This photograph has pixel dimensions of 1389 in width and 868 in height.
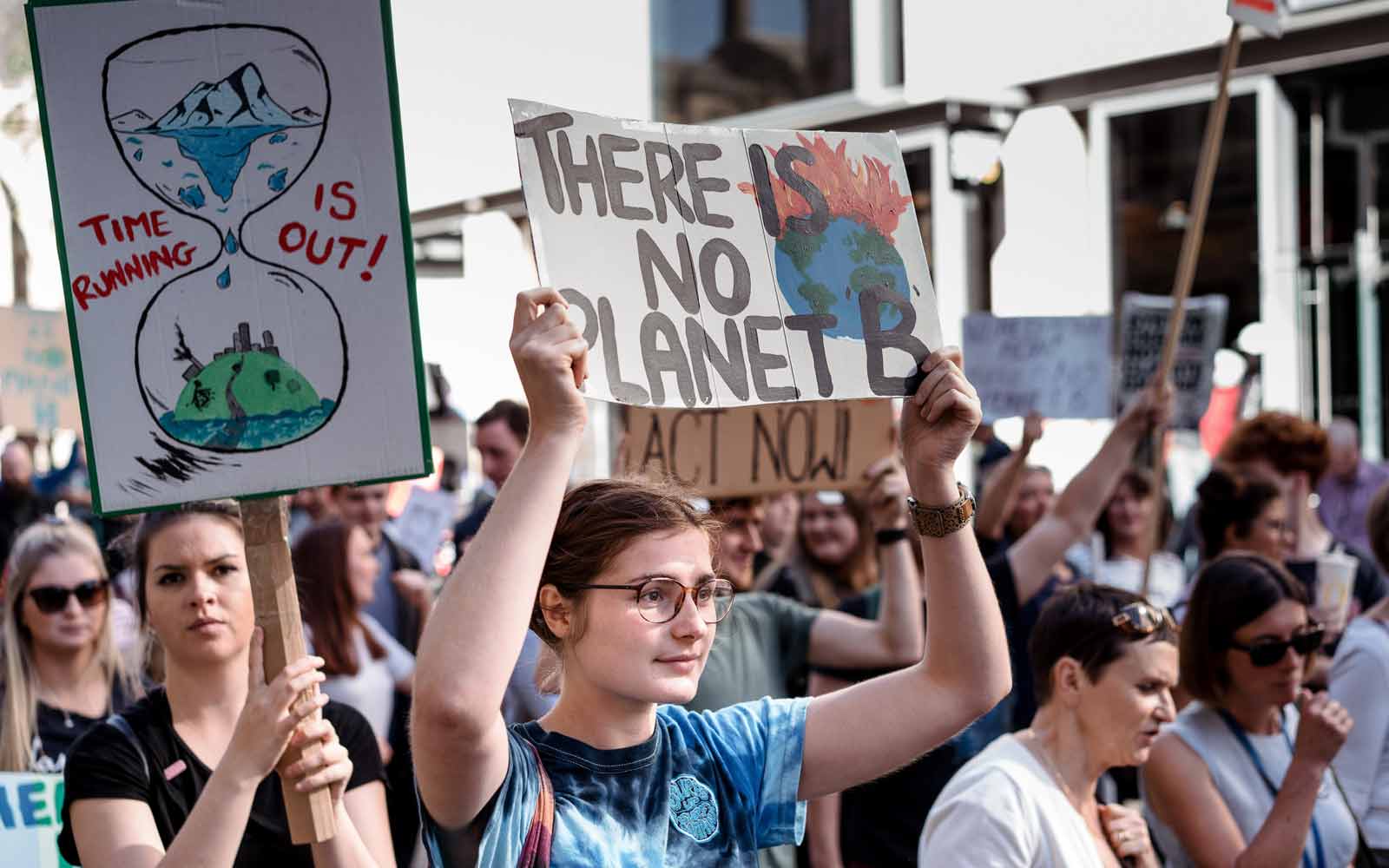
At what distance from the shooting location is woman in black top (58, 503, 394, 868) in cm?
228

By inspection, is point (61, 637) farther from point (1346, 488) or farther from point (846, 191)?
point (1346, 488)

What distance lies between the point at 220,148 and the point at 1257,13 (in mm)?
3420

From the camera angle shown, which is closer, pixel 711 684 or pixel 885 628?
pixel 711 684

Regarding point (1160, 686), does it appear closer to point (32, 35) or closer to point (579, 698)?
point (579, 698)

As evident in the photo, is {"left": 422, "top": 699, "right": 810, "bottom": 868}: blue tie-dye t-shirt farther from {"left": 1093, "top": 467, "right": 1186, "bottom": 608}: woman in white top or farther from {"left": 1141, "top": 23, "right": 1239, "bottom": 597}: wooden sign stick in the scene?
{"left": 1093, "top": 467, "right": 1186, "bottom": 608}: woman in white top

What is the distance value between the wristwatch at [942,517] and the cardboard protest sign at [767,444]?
2.65 m

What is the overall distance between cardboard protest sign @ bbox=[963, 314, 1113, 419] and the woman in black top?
3919 mm

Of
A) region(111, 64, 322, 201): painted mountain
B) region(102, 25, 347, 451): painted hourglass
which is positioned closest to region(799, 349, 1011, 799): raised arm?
region(102, 25, 347, 451): painted hourglass

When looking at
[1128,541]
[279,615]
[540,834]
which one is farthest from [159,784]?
[1128,541]

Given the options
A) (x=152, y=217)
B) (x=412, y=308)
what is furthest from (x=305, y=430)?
(x=152, y=217)

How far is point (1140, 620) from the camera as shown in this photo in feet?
10.8

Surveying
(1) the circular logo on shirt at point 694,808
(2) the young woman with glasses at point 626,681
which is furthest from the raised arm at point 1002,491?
(1) the circular logo on shirt at point 694,808

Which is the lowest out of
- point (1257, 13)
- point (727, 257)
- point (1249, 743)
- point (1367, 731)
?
point (1367, 731)

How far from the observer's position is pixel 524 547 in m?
1.83
